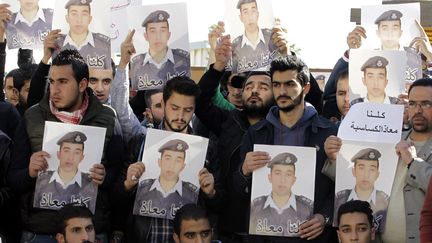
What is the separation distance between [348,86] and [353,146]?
0.96m

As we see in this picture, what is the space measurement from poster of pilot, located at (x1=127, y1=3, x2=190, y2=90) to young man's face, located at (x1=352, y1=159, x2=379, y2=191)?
1.66 m

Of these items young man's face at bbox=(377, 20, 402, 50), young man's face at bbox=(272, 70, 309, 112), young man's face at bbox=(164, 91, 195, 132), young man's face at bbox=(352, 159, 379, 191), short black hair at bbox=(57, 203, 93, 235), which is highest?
young man's face at bbox=(377, 20, 402, 50)

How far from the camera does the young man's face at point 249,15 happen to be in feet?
23.0

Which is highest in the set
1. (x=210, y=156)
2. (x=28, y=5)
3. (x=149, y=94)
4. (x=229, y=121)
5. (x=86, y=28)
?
(x=28, y=5)

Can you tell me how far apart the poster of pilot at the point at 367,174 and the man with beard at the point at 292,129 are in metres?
0.19

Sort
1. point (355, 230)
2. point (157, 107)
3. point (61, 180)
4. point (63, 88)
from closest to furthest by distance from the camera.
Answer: point (355, 230)
point (61, 180)
point (63, 88)
point (157, 107)

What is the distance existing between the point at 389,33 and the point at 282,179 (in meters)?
1.74

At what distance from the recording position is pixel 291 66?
637 cm

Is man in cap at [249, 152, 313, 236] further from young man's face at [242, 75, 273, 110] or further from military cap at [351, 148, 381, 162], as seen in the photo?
young man's face at [242, 75, 273, 110]

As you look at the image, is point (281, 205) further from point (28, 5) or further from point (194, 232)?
point (28, 5)

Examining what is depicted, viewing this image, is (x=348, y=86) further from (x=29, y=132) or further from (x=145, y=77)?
(x=29, y=132)

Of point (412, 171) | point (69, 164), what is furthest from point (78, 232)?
point (412, 171)

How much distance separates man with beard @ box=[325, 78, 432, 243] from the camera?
5.98 meters

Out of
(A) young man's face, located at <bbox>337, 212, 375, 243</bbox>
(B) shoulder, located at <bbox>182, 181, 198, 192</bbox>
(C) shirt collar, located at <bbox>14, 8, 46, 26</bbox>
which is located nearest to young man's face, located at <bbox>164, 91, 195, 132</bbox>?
(B) shoulder, located at <bbox>182, 181, 198, 192</bbox>
